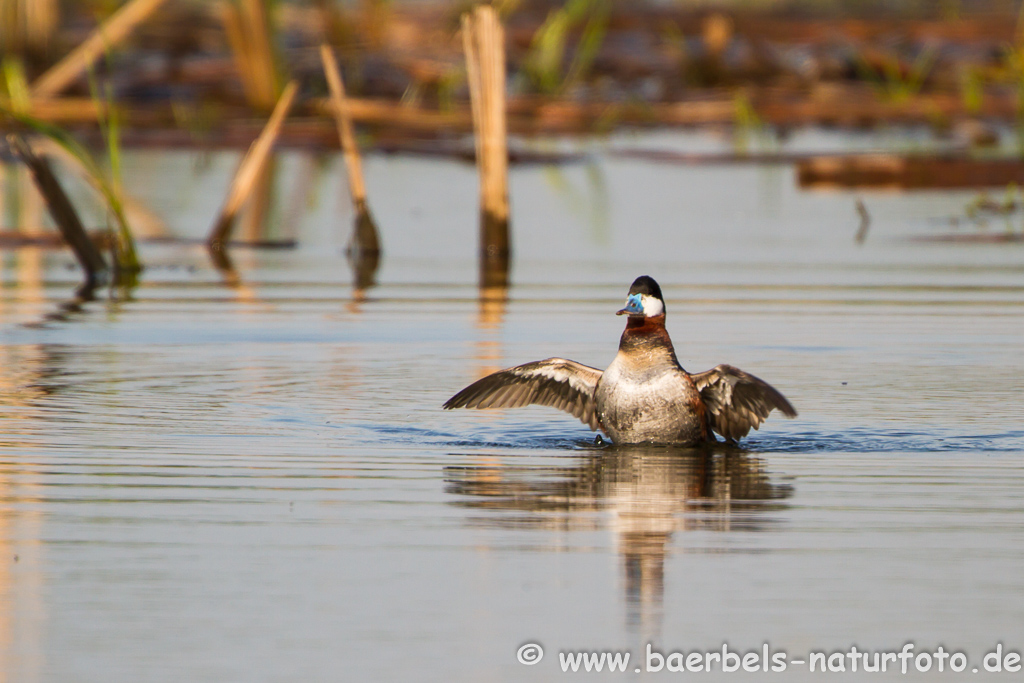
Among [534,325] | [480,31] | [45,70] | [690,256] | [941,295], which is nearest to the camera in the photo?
[534,325]

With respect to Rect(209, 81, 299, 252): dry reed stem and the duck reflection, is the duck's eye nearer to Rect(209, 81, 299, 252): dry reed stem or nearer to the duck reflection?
the duck reflection

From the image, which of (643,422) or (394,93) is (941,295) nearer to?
(643,422)

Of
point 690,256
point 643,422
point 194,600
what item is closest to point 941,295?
point 690,256

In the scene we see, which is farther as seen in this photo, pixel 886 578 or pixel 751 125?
pixel 751 125

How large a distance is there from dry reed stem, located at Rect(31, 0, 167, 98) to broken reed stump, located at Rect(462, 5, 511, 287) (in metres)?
6.05

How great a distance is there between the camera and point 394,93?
26750mm

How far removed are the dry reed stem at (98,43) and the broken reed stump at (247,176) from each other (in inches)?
194

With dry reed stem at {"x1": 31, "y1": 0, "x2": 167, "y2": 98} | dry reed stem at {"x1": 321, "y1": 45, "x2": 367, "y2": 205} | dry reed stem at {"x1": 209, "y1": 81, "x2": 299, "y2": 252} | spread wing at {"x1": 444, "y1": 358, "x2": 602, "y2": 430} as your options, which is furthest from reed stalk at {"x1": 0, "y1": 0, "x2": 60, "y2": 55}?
spread wing at {"x1": 444, "y1": 358, "x2": 602, "y2": 430}

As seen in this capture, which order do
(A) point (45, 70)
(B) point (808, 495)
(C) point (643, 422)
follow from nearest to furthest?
(B) point (808, 495)
(C) point (643, 422)
(A) point (45, 70)

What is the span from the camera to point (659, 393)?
7.53m

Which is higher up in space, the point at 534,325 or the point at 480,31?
the point at 480,31

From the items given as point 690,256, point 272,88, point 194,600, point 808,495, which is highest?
point 272,88

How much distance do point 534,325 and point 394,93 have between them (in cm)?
1624

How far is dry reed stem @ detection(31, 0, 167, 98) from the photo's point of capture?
19.0 m
